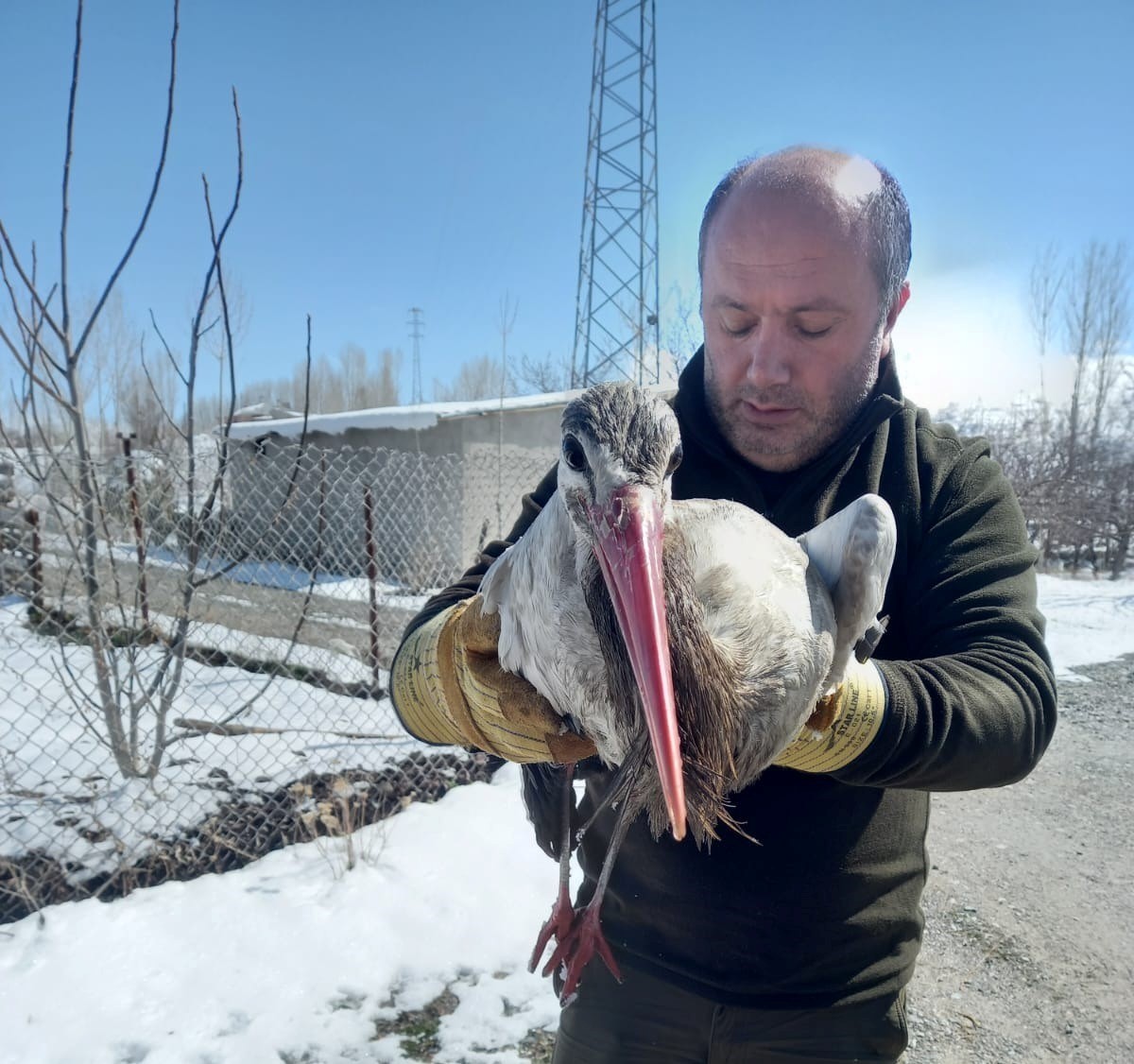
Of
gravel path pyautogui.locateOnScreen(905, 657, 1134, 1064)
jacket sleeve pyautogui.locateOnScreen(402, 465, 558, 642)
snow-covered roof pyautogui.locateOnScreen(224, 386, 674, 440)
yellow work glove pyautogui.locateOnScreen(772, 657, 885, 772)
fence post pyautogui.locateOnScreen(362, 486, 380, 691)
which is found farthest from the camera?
snow-covered roof pyautogui.locateOnScreen(224, 386, 674, 440)

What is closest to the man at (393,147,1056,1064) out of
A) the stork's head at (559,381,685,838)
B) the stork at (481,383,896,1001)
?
the stork at (481,383,896,1001)

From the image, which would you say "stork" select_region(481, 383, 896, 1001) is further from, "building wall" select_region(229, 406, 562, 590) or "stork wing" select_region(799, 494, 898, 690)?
"building wall" select_region(229, 406, 562, 590)

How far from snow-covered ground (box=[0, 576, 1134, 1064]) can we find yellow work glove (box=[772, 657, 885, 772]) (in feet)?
6.64

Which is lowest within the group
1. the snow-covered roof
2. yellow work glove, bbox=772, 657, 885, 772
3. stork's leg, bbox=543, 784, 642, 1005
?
stork's leg, bbox=543, 784, 642, 1005

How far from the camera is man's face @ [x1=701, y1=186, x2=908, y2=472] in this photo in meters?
1.76

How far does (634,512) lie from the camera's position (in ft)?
4.00

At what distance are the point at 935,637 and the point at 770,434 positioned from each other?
64 cm

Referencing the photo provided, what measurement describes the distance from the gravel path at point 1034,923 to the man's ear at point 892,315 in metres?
2.75

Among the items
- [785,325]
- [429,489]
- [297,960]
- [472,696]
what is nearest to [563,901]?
[472,696]

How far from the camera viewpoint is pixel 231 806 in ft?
12.7

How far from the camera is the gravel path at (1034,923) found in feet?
9.75

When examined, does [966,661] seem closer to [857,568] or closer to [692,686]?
[857,568]

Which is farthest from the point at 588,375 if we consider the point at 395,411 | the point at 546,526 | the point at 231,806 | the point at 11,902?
the point at 546,526

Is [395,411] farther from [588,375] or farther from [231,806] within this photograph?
[231,806]
